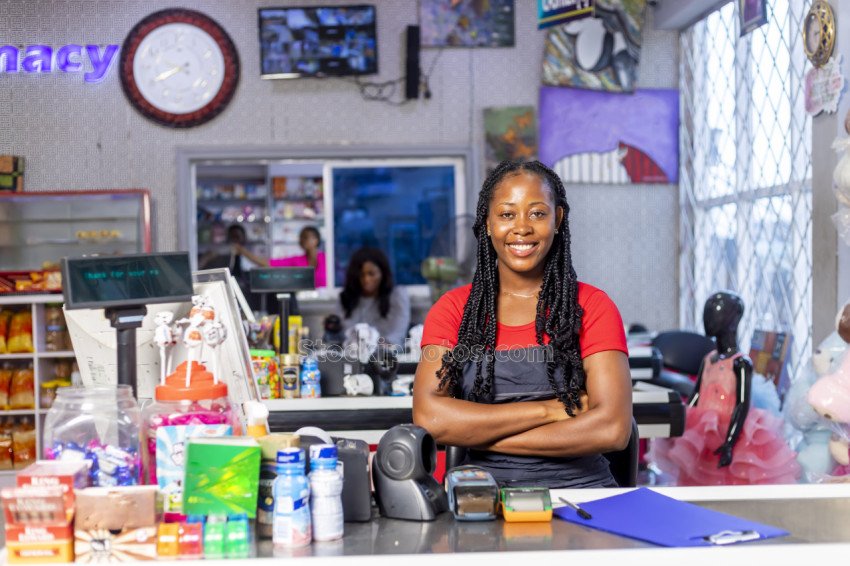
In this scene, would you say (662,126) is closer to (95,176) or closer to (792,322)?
(792,322)

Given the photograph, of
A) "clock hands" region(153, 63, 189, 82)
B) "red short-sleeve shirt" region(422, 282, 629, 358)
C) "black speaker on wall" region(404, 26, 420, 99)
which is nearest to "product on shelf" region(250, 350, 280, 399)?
"red short-sleeve shirt" region(422, 282, 629, 358)

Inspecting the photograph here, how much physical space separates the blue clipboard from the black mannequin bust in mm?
2193

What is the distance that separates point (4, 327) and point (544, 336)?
424 cm

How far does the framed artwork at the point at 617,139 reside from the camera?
22.0 ft

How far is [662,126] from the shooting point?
22.2 feet

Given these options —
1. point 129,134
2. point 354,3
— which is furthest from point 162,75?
point 354,3

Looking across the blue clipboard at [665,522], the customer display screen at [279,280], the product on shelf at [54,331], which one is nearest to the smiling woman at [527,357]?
the blue clipboard at [665,522]

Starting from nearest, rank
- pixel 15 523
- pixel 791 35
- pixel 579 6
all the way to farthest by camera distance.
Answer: pixel 15 523 → pixel 791 35 → pixel 579 6

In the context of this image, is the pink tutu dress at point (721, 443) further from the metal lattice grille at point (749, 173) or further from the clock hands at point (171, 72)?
the clock hands at point (171, 72)

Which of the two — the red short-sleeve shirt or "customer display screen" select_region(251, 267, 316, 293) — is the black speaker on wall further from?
the red short-sleeve shirt

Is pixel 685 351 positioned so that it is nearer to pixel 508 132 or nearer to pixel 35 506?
pixel 508 132

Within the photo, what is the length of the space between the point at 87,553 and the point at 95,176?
5616mm

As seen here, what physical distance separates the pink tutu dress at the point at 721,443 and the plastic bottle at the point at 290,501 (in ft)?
8.75

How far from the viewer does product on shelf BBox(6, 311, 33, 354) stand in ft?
17.7
